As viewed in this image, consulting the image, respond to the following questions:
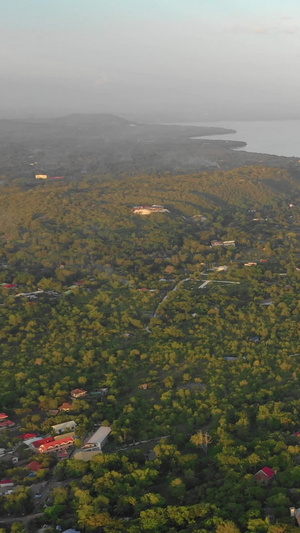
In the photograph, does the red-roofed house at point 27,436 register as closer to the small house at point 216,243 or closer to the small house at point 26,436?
the small house at point 26,436

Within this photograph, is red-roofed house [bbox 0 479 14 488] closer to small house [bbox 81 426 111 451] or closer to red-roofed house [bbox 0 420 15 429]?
small house [bbox 81 426 111 451]

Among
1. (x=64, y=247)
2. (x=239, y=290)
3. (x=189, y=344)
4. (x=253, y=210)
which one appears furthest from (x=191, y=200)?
(x=189, y=344)

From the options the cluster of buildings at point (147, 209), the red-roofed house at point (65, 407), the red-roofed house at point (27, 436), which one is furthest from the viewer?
the cluster of buildings at point (147, 209)

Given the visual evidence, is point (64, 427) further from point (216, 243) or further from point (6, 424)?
point (216, 243)

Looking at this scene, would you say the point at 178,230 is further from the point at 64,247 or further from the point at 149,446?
the point at 149,446

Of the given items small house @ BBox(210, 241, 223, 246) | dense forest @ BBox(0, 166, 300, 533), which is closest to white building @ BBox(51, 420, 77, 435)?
dense forest @ BBox(0, 166, 300, 533)

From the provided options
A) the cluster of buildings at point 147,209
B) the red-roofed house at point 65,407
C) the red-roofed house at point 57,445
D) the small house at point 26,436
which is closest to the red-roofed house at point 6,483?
the red-roofed house at point 57,445
